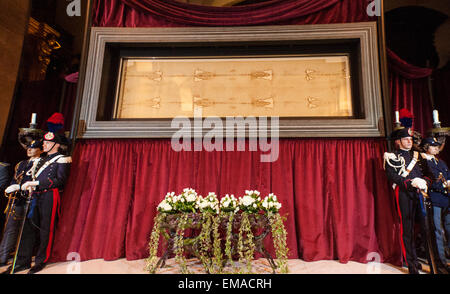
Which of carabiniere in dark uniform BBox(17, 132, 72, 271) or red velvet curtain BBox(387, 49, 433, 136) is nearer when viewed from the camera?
carabiniere in dark uniform BBox(17, 132, 72, 271)

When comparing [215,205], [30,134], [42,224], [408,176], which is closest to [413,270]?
[408,176]

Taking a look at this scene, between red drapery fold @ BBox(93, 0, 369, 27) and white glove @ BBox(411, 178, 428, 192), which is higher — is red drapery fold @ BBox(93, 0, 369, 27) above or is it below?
above

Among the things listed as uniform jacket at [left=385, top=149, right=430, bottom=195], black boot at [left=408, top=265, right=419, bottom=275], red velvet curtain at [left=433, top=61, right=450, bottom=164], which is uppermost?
red velvet curtain at [left=433, top=61, right=450, bottom=164]

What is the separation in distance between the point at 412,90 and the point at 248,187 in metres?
3.61

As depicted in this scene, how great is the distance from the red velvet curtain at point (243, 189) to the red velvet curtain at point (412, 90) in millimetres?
1017

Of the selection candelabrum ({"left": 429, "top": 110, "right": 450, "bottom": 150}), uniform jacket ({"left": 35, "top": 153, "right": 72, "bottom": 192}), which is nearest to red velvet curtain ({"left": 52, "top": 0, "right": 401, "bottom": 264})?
uniform jacket ({"left": 35, "top": 153, "right": 72, "bottom": 192})

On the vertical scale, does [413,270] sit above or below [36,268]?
above

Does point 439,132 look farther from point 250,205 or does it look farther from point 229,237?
point 229,237

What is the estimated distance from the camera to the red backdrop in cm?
405

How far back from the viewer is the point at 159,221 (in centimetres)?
348

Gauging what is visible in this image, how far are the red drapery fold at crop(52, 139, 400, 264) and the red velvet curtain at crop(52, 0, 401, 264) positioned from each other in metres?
0.02

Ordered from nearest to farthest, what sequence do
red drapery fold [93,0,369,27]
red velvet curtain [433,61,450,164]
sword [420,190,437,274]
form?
sword [420,190,437,274]
red velvet curtain [433,61,450,164]
red drapery fold [93,0,369,27]

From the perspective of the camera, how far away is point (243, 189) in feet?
14.2

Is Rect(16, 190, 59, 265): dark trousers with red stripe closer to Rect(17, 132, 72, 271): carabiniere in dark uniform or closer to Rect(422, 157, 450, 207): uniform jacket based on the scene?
Rect(17, 132, 72, 271): carabiniere in dark uniform
